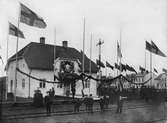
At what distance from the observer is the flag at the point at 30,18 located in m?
18.3

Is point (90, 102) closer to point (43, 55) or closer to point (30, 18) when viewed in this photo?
point (30, 18)

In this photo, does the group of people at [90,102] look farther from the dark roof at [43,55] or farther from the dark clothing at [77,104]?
the dark roof at [43,55]

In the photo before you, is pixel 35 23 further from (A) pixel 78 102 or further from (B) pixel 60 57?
(B) pixel 60 57

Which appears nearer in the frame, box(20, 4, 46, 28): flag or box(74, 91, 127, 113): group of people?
box(74, 91, 127, 113): group of people

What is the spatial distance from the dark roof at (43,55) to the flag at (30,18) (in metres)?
18.7

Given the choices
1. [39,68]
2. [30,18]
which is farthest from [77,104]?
[39,68]

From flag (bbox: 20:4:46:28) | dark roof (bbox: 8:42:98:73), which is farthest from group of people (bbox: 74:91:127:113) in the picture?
dark roof (bbox: 8:42:98:73)

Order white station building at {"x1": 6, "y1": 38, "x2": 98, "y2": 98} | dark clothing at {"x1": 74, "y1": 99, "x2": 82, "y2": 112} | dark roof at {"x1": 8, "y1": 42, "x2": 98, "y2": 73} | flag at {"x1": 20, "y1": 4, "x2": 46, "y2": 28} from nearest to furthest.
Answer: dark clothing at {"x1": 74, "y1": 99, "x2": 82, "y2": 112}, flag at {"x1": 20, "y1": 4, "x2": 46, "y2": 28}, white station building at {"x1": 6, "y1": 38, "x2": 98, "y2": 98}, dark roof at {"x1": 8, "y1": 42, "x2": 98, "y2": 73}

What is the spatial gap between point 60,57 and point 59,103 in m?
19.0

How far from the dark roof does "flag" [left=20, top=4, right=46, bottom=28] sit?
61.3ft

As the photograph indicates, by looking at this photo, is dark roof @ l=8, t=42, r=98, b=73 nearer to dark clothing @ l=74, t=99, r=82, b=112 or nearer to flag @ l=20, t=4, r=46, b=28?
flag @ l=20, t=4, r=46, b=28

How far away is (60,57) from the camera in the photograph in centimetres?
3862

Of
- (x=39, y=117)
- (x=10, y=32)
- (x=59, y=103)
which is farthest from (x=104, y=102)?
(x=10, y=32)

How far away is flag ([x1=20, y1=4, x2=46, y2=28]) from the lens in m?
18.3
